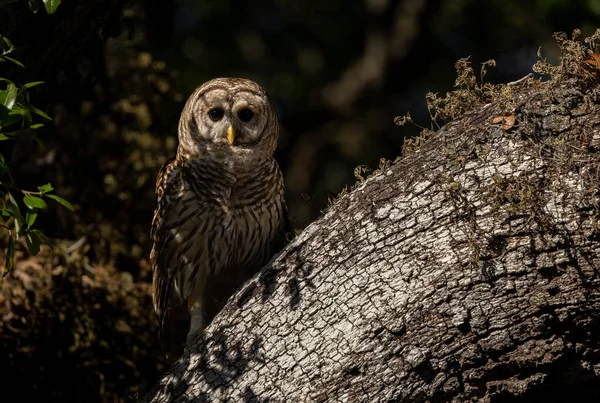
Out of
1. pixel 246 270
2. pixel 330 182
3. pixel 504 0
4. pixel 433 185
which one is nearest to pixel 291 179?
pixel 330 182

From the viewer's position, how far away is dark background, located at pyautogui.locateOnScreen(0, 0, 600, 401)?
5.26m

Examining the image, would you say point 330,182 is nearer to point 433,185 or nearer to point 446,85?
point 446,85

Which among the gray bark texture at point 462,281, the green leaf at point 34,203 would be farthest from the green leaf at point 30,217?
the gray bark texture at point 462,281

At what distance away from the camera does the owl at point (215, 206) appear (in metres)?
4.91

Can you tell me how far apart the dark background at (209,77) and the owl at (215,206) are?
0.50 m

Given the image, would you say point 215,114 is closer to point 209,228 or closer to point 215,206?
point 215,206

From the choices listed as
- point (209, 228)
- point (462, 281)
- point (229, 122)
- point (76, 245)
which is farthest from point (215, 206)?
point (462, 281)

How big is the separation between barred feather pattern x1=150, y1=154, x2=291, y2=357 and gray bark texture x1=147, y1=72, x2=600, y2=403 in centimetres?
138

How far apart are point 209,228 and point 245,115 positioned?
753mm

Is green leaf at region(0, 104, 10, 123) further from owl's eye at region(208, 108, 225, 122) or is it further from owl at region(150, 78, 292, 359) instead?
owl's eye at region(208, 108, 225, 122)

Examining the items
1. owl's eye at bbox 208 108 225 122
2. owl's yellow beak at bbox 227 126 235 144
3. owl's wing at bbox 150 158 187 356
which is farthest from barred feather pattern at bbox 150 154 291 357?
owl's eye at bbox 208 108 225 122

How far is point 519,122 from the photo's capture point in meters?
3.36

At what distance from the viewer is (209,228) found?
491cm

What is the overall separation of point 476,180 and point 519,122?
0.94 ft
